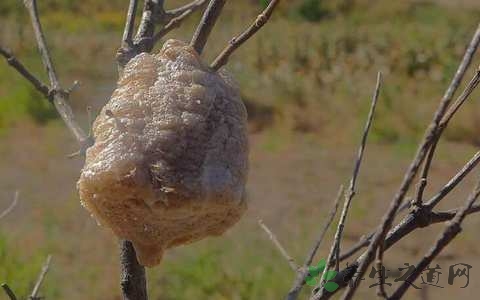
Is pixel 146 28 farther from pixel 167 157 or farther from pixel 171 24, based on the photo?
pixel 167 157

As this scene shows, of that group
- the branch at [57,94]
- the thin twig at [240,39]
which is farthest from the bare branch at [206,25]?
the branch at [57,94]

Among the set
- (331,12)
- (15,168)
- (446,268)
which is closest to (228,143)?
(446,268)

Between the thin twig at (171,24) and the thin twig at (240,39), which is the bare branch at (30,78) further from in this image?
the thin twig at (240,39)

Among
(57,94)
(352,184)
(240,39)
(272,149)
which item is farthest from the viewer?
(272,149)

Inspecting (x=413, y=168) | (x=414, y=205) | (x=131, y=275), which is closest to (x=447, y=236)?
(x=413, y=168)

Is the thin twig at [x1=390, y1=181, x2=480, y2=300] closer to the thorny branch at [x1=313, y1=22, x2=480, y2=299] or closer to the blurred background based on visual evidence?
the thorny branch at [x1=313, y1=22, x2=480, y2=299]
